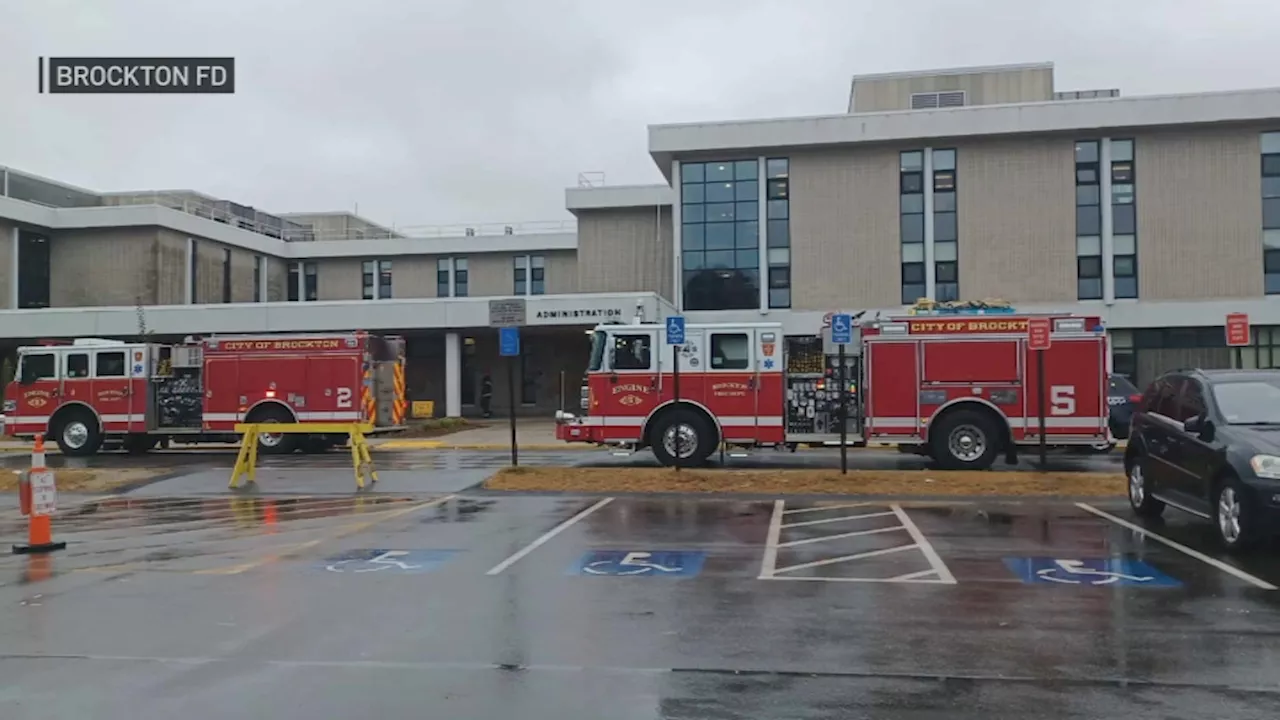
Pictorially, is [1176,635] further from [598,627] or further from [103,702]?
[103,702]

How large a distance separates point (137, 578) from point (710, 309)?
109 ft

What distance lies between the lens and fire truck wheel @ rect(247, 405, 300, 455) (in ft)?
73.8

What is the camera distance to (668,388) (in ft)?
57.8

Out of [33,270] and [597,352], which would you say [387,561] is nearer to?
[597,352]

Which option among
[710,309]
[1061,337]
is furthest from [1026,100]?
[1061,337]

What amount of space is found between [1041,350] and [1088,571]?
742 cm

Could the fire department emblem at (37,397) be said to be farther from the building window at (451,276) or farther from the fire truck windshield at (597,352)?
the building window at (451,276)

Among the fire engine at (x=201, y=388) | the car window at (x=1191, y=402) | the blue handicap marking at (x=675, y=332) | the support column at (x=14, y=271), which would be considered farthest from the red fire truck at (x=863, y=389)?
the support column at (x=14, y=271)

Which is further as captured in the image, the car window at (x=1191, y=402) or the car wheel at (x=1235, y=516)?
the car window at (x=1191, y=402)

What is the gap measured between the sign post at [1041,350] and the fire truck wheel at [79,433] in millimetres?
20063

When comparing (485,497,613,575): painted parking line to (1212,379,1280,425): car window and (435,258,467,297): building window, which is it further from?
(435,258,467,297): building window

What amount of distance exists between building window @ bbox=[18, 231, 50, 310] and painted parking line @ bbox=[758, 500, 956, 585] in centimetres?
4306

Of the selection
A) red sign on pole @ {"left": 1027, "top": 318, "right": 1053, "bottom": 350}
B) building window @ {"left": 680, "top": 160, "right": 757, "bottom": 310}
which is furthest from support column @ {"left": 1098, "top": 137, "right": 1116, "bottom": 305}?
red sign on pole @ {"left": 1027, "top": 318, "right": 1053, "bottom": 350}

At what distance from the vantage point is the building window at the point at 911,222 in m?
39.5
